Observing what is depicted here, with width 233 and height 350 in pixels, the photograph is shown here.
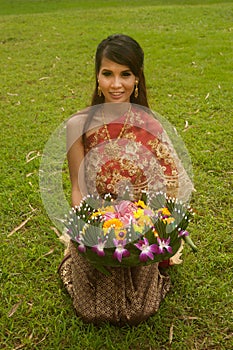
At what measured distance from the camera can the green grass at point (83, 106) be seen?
9.40 feet

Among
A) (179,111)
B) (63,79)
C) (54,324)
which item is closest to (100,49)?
(54,324)

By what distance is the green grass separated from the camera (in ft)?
9.40

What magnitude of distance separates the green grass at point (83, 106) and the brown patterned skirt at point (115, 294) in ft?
0.27

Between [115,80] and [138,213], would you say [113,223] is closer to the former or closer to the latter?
[138,213]

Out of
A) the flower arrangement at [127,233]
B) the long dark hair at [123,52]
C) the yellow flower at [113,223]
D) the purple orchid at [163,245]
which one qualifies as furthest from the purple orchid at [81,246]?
the long dark hair at [123,52]

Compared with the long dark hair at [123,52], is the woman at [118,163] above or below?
below

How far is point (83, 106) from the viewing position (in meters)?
6.27

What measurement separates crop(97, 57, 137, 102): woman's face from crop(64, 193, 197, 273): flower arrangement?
2.51ft

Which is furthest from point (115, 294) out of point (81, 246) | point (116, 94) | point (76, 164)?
point (116, 94)

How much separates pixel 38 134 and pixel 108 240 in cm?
332

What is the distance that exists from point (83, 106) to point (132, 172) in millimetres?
3400

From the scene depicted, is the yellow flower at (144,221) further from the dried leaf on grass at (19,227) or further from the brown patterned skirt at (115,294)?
the dried leaf on grass at (19,227)

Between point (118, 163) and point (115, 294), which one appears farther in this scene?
point (118, 163)

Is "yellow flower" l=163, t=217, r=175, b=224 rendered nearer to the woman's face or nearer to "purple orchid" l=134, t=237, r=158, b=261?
"purple orchid" l=134, t=237, r=158, b=261
